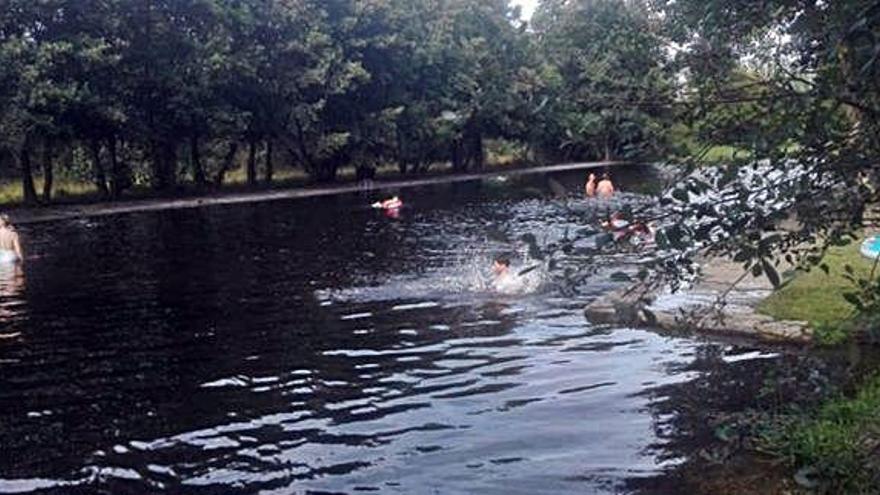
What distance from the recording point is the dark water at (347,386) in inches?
324

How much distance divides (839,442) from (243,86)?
4994 centimetres

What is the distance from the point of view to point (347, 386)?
36.8ft

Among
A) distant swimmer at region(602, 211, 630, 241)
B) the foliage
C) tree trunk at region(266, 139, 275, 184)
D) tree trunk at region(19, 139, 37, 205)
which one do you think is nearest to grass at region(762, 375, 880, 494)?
distant swimmer at region(602, 211, 630, 241)

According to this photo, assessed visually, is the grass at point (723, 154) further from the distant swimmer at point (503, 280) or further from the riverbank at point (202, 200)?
the riverbank at point (202, 200)

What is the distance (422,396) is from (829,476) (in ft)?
17.2

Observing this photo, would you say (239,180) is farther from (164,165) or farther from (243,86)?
(243,86)

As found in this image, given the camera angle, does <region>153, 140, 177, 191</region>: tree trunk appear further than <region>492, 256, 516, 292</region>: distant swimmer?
Yes

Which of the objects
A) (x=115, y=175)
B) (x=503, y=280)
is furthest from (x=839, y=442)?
(x=115, y=175)

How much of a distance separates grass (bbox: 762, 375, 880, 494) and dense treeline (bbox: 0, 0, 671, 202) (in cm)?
2607

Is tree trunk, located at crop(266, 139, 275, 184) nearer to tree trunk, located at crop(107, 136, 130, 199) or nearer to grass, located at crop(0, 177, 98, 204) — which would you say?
tree trunk, located at crop(107, 136, 130, 199)

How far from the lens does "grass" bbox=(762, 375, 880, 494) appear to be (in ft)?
19.4

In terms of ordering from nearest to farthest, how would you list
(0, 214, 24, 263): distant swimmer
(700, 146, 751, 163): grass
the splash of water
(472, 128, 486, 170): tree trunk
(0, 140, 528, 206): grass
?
(700, 146, 751, 163): grass → the splash of water → (0, 214, 24, 263): distant swimmer → (0, 140, 528, 206): grass → (472, 128, 486, 170): tree trunk

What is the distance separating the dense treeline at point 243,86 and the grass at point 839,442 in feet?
85.5

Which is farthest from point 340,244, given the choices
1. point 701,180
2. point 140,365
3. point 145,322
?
point 701,180
